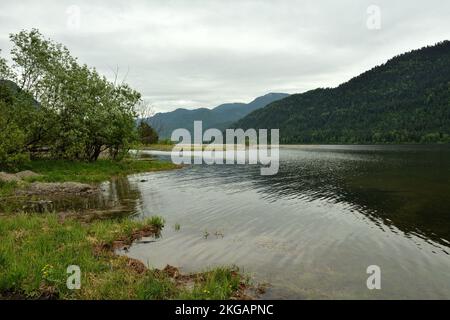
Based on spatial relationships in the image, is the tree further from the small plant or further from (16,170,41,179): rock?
the small plant

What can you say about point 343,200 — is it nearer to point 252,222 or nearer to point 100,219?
point 252,222

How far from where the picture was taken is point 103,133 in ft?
178

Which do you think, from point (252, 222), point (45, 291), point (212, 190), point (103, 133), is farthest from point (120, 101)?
point (45, 291)

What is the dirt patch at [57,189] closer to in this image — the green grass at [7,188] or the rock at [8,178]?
the green grass at [7,188]

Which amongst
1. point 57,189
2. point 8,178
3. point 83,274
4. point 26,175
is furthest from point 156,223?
point 26,175

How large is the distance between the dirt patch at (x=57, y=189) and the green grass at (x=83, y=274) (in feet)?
52.8

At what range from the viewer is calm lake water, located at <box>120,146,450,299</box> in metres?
13.6

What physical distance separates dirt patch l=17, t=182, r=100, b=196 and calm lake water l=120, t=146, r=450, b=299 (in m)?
6.27

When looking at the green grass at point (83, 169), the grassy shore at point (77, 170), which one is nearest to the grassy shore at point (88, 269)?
the grassy shore at point (77, 170)

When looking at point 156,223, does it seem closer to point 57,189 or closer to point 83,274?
point 83,274

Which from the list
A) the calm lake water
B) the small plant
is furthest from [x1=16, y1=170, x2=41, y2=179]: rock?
the small plant

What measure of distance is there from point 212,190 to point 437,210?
21452 mm

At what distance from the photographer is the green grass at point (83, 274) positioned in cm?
1191

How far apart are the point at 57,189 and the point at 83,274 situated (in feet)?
80.8
